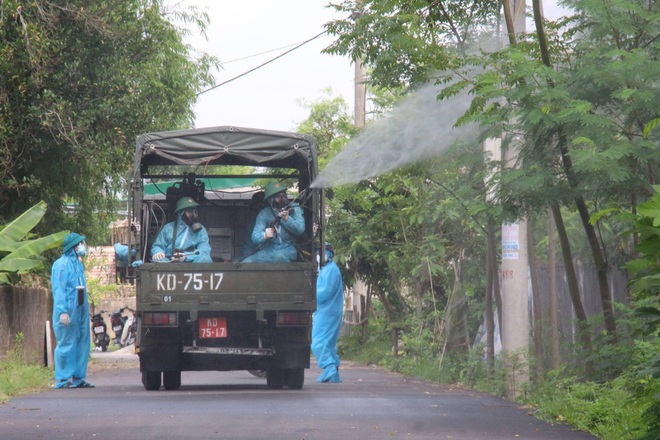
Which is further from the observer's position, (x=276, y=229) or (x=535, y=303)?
(x=276, y=229)

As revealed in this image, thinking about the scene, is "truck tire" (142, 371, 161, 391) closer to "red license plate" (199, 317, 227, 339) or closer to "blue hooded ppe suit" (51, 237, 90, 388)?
"red license plate" (199, 317, 227, 339)

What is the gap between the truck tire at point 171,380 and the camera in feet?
48.1

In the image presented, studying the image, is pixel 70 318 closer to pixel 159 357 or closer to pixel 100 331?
pixel 159 357

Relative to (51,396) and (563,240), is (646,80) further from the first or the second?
(51,396)

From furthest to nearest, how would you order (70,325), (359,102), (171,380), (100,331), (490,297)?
(100,331) → (359,102) → (490,297) → (70,325) → (171,380)

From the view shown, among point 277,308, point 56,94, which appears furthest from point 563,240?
point 56,94

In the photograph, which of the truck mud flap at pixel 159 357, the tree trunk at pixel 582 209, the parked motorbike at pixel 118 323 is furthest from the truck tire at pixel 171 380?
the parked motorbike at pixel 118 323

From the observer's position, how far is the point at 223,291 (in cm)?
1365

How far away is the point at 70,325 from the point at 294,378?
10.5 ft

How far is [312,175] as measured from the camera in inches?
568

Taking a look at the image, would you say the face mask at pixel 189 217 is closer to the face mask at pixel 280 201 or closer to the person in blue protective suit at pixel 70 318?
the face mask at pixel 280 201

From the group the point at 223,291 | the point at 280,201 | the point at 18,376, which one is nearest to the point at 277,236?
the point at 280,201

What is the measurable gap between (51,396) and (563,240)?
230 inches

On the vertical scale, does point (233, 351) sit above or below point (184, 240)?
below
